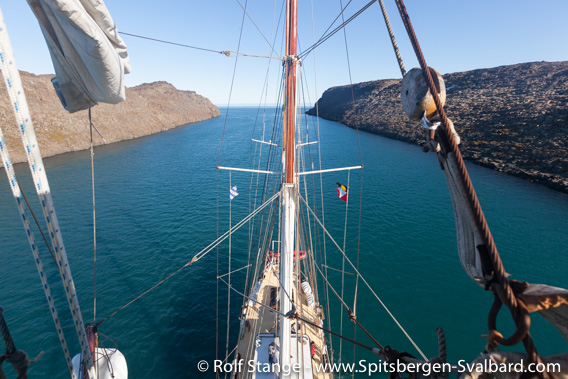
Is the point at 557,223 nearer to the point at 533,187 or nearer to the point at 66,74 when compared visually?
the point at 533,187

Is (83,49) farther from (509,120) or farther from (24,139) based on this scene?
(509,120)

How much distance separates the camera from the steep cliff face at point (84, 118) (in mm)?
59125

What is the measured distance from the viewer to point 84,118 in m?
72.9

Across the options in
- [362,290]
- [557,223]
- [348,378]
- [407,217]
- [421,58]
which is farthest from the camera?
[407,217]

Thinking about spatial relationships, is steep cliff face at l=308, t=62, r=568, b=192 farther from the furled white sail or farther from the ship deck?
the furled white sail

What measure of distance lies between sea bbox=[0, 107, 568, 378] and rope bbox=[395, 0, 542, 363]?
10.00 metres

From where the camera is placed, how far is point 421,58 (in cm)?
313

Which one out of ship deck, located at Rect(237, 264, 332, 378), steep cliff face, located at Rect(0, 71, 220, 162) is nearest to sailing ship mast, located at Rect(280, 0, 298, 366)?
ship deck, located at Rect(237, 264, 332, 378)

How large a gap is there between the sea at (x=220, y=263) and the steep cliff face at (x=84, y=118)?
17259 mm

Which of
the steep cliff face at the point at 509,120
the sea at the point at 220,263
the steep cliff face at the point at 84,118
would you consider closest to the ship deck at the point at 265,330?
→ the sea at the point at 220,263

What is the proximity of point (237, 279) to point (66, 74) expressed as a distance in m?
17.6

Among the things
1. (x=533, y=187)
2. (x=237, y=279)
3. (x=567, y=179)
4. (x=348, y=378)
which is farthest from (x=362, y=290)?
(x=567, y=179)

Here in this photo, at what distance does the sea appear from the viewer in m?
14.8

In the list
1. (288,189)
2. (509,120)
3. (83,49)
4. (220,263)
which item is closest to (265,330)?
(288,189)
